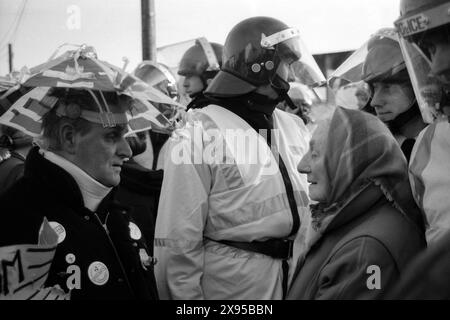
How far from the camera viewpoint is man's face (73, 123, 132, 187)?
2.64 meters

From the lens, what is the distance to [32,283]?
2.16 metres

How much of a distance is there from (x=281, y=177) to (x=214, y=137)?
40 cm

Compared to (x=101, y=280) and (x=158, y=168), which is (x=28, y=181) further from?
(x=158, y=168)

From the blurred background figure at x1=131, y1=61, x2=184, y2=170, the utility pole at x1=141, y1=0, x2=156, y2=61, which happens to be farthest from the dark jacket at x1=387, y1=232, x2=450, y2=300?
the utility pole at x1=141, y1=0, x2=156, y2=61

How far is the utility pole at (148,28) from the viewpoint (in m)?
10.5

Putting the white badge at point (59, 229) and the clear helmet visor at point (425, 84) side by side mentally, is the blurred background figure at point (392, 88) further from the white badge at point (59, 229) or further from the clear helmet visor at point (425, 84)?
the white badge at point (59, 229)

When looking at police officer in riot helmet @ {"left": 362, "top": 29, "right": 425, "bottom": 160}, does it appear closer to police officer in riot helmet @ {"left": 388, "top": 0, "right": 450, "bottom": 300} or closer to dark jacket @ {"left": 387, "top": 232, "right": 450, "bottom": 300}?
police officer in riot helmet @ {"left": 388, "top": 0, "right": 450, "bottom": 300}

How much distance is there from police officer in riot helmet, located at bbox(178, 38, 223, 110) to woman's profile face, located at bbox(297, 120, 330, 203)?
2835 mm

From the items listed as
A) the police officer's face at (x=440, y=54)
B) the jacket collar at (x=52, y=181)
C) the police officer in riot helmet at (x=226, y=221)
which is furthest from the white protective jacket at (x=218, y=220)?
the police officer's face at (x=440, y=54)

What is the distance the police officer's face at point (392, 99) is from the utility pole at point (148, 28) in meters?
7.26

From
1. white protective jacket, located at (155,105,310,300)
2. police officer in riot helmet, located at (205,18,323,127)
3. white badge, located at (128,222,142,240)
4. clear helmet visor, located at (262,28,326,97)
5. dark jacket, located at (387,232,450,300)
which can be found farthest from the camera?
clear helmet visor, located at (262,28,326,97)

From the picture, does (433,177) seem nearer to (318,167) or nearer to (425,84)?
(425,84)

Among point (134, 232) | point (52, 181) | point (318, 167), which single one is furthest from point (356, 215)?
point (52, 181)

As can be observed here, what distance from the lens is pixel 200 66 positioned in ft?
18.8
